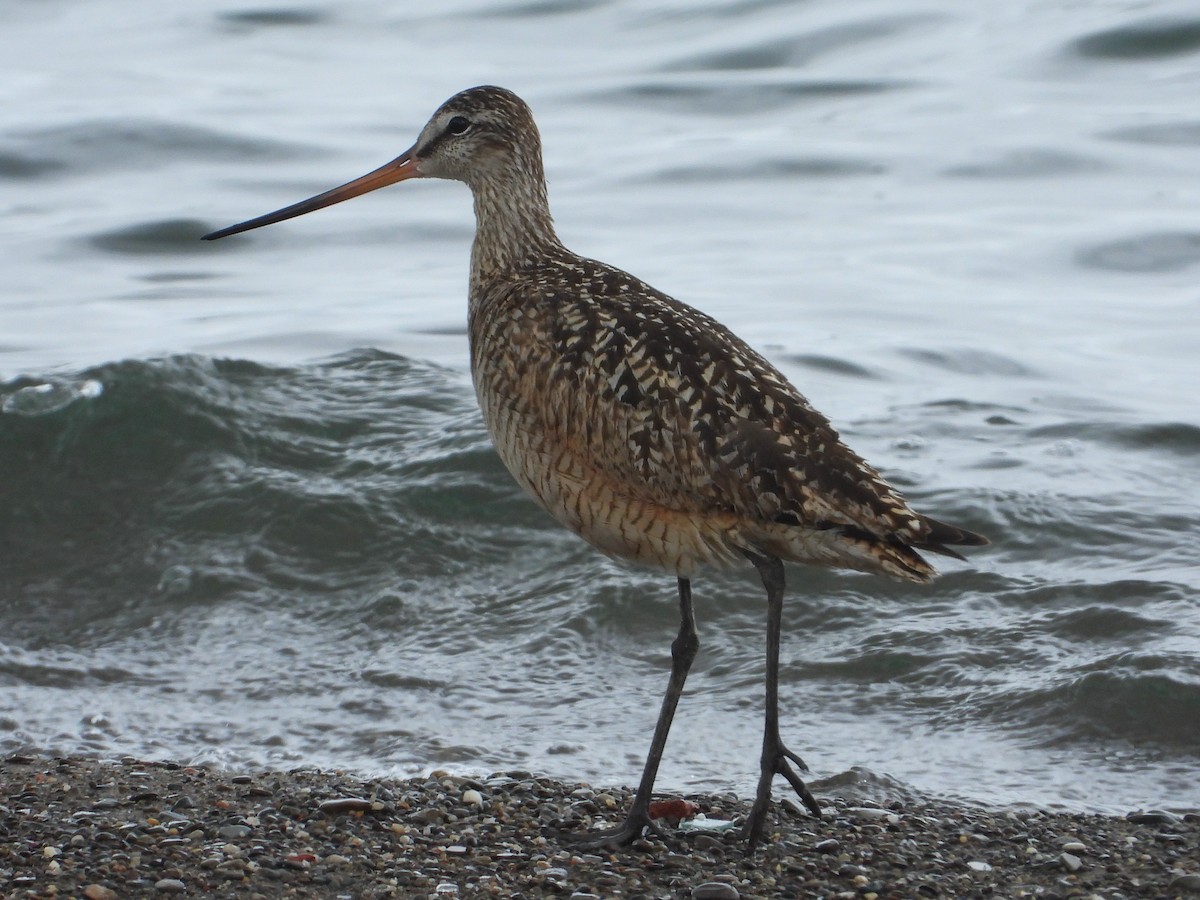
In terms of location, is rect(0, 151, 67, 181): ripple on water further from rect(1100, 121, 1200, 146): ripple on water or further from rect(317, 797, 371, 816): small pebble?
rect(317, 797, 371, 816): small pebble

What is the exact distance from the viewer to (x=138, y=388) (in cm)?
882

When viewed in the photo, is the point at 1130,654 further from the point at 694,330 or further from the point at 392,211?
the point at 392,211

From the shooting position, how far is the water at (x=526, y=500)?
6215 mm

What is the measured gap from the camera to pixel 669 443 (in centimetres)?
484

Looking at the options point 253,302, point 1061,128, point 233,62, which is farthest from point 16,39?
point 1061,128

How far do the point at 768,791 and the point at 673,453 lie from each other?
3.33 feet

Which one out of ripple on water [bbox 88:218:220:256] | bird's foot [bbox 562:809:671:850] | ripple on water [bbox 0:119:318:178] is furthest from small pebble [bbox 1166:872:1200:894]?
ripple on water [bbox 0:119:318:178]

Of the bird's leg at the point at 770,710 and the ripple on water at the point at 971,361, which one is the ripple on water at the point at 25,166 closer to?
the ripple on water at the point at 971,361

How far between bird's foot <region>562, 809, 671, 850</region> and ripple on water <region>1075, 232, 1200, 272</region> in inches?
327

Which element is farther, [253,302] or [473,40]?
[473,40]

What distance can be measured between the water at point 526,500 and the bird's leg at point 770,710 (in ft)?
1.99

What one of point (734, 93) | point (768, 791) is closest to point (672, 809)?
point (768, 791)

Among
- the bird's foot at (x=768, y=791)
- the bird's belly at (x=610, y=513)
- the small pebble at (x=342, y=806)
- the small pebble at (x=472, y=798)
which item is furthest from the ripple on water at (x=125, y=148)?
the bird's foot at (x=768, y=791)

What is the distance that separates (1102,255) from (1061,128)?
359 cm
